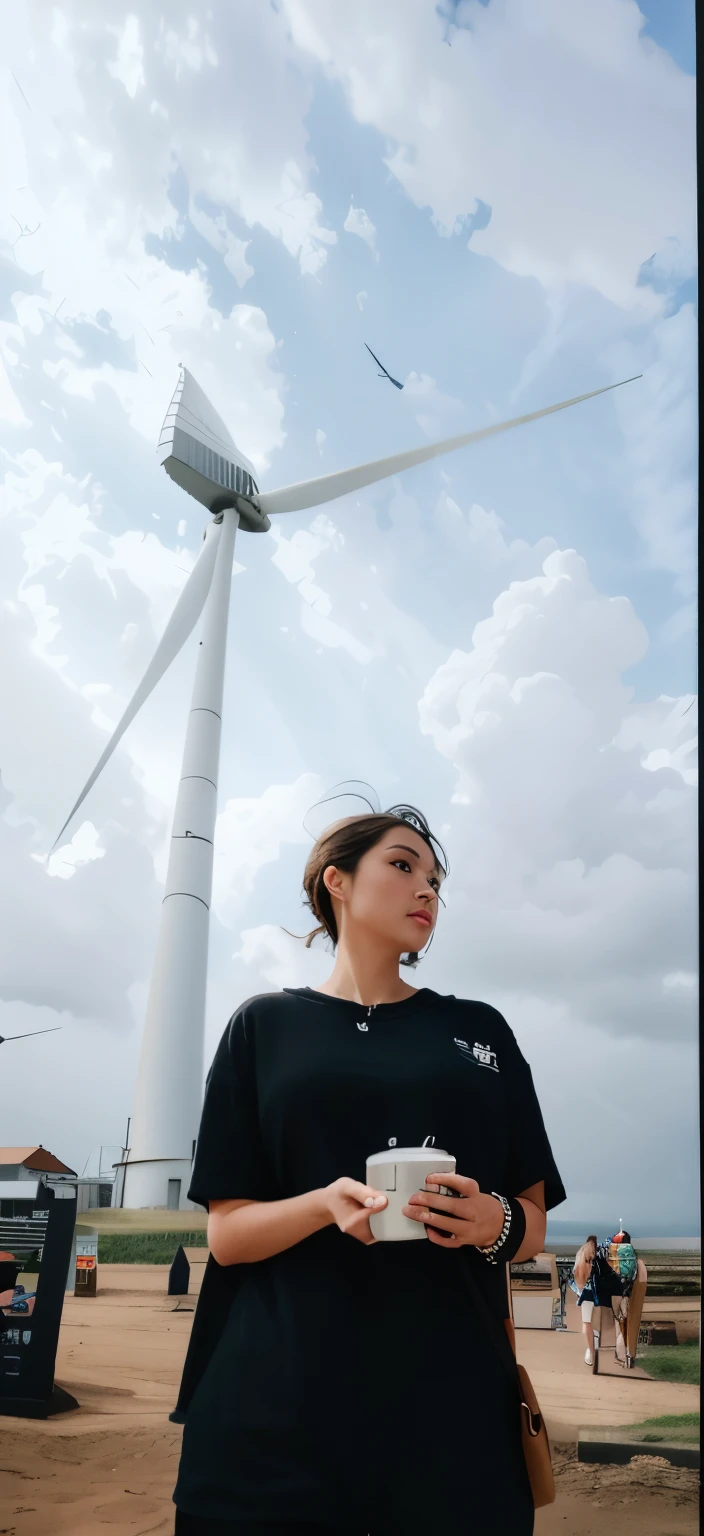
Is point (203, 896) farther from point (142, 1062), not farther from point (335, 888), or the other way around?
point (335, 888)

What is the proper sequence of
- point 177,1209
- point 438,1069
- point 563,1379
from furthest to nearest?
point 177,1209
point 563,1379
point 438,1069

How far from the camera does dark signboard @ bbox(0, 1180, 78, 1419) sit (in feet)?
15.3

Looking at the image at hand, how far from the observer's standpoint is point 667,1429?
196 inches

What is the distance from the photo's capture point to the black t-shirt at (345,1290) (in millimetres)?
1210

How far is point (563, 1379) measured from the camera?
275 inches

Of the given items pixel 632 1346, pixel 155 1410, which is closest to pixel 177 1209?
pixel 632 1346

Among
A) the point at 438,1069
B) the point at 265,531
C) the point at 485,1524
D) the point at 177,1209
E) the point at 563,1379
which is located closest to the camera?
the point at 485,1524

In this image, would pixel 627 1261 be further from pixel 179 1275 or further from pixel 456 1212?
pixel 456 1212

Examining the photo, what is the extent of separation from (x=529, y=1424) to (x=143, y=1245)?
1240 cm

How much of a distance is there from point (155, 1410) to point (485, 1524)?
4.78 metres

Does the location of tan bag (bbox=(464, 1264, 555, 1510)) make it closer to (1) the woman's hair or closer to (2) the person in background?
(1) the woman's hair

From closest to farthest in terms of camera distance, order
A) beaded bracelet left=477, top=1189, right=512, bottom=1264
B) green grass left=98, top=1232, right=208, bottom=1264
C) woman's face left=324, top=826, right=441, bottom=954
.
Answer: beaded bracelet left=477, top=1189, right=512, bottom=1264 < woman's face left=324, top=826, right=441, bottom=954 < green grass left=98, top=1232, right=208, bottom=1264

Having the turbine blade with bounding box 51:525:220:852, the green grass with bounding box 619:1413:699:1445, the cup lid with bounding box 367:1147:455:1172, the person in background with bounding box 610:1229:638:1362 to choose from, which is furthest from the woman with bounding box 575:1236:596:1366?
the turbine blade with bounding box 51:525:220:852

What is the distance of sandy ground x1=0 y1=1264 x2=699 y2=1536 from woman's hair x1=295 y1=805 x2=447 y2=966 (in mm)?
2494
